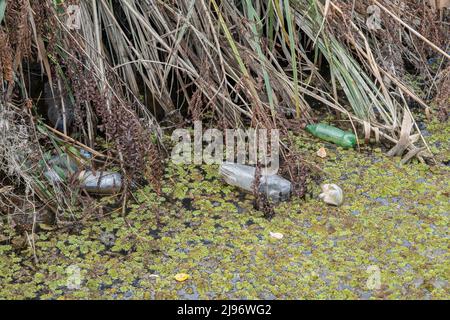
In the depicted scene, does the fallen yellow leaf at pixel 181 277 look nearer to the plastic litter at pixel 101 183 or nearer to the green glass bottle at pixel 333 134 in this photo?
the plastic litter at pixel 101 183

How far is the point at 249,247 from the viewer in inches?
91.6

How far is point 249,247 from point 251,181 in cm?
34

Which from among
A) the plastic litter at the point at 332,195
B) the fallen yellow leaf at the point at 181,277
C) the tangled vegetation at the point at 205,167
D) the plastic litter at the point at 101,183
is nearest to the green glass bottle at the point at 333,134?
the tangled vegetation at the point at 205,167

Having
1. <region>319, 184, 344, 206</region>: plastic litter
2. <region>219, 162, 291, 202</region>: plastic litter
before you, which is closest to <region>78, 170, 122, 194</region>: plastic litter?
<region>219, 162, 291, 202</region>: plastic litter

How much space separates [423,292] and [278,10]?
46.1 inches

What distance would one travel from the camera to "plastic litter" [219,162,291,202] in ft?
8.38

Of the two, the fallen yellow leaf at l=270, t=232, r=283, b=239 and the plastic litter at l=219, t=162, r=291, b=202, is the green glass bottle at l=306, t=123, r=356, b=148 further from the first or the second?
the fallen yellow leaf at l=270, t=232, r=283, b=239

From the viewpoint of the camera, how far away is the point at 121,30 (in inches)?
113

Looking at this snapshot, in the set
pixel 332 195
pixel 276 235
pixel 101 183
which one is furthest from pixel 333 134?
pixel 101 183

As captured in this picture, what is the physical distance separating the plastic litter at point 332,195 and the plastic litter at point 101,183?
0.70m

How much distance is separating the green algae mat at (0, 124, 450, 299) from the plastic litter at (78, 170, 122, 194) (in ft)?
0.25

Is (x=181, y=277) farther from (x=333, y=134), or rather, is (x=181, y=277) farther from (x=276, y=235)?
(x=333, y=134)

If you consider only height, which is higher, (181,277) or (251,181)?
(251,181)

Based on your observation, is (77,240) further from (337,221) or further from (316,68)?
(316,68)
